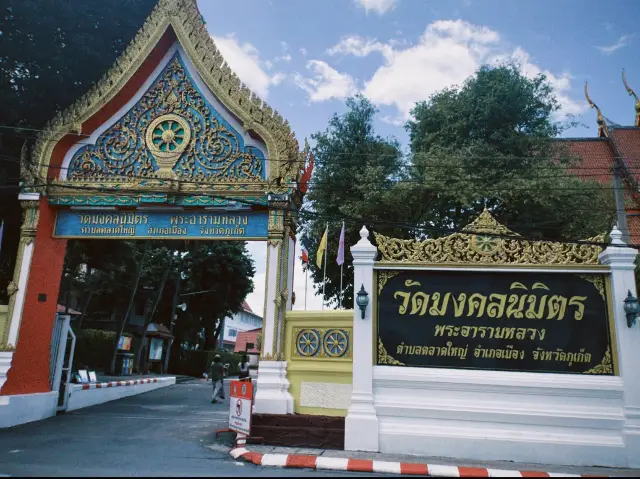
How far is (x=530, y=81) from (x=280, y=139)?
403 inches

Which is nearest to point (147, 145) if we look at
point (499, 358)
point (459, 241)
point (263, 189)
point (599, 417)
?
point (263, 189)

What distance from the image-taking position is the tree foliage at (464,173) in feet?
47.4

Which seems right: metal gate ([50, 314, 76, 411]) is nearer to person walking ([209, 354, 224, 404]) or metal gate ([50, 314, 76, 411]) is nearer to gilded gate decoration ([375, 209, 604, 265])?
person walking ([209, 354, 224, 404])

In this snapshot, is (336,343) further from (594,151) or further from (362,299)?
(594,151)

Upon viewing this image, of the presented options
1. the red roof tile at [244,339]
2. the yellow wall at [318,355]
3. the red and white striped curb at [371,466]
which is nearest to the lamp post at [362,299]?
the yellow wall at [318,355]

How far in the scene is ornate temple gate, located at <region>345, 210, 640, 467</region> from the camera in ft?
24.2

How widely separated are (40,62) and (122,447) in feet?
29.1

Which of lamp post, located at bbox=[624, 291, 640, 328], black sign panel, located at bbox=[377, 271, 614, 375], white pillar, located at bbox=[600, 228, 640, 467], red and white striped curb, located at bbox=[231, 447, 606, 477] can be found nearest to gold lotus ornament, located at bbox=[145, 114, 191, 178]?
black sign panel, located at bbox=[377, 271, 614, 375]

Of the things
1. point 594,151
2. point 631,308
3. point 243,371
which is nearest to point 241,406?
point 631,308

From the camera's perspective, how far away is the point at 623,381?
7.42m

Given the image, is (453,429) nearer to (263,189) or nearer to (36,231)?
(263,189)

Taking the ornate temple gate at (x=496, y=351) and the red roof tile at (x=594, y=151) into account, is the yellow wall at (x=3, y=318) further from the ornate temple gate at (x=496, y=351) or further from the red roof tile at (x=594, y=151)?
the red roof tile at (x=594, y=151)

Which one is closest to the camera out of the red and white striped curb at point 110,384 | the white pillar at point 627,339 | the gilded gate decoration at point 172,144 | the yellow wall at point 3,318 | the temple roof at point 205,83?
the white pillar at point 627,339

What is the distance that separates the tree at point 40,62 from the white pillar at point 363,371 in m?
7.87
